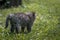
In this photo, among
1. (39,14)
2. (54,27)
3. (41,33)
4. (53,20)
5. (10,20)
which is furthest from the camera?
(39,14)

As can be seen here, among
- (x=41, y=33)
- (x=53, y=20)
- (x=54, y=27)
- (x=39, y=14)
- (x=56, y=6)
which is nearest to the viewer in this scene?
(x=41, y=33)

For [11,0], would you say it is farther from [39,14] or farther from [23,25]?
[23,25]

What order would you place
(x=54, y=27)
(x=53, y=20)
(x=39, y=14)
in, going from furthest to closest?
(x=39, y=14) → (x=53, y=20) → (x=54, y=27)

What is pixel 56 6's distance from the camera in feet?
57.9

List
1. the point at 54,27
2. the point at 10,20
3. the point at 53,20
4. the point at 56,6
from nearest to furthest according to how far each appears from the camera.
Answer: the point at 10,20 < the point at 54,27 < the point at 53,20 < the point at 56,6

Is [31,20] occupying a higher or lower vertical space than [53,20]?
higher

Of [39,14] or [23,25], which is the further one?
[39,14]

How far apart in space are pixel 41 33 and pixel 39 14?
4.22 metres

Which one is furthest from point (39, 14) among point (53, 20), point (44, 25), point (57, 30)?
point (57, 30)

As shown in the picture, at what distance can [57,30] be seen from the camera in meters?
11.2

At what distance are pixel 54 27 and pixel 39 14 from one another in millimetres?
3251

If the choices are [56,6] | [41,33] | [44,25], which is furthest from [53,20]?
[56,6]

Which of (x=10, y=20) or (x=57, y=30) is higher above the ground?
(x=10, y=20)

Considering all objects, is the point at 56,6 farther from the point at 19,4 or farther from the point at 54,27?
the point at 54,27
